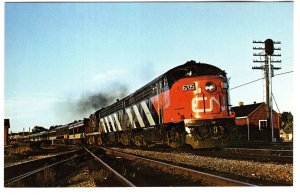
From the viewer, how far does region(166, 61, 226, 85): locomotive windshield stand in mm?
14078

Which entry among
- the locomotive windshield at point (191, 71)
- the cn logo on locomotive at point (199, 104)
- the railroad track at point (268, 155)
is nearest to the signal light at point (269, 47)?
the railroad track at point (268, 155)

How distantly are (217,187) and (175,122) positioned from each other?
655 centimetres

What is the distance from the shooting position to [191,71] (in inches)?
556

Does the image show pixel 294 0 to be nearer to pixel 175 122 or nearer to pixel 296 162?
pixel 296 162

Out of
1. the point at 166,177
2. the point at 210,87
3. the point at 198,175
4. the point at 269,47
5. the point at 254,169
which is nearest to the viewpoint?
the point at 198,175

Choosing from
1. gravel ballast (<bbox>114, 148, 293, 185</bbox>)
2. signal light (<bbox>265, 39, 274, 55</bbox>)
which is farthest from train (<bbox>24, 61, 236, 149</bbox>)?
signal light (<bbox>265, 39, 274, 55</bbox>)

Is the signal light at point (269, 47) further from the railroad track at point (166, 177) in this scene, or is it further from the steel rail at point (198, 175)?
the railroad track at point (166, 177)

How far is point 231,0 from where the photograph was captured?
31.7 ft

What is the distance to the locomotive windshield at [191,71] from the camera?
1408cm

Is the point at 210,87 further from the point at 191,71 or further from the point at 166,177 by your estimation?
the point at 166,177

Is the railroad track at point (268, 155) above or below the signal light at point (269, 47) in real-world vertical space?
below

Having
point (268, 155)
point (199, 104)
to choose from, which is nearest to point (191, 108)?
point (199, 104)

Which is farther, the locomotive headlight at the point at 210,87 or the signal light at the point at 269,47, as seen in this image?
the signal light at the point at 269,47
